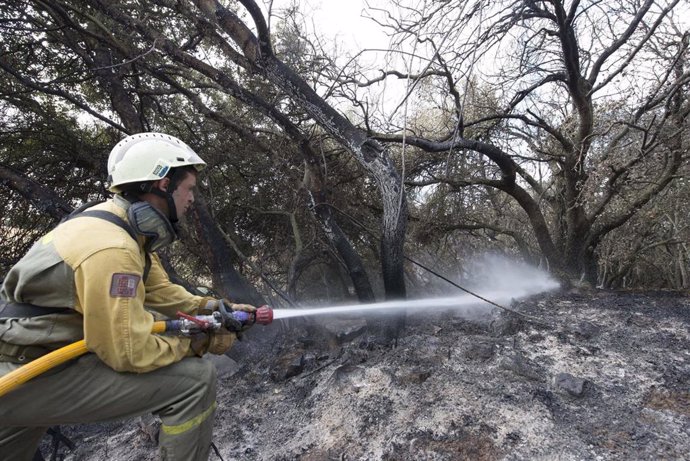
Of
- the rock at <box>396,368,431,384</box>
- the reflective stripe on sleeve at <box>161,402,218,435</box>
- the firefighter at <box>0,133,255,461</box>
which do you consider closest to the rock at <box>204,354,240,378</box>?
the rock at <box>396,368,431,384</box>

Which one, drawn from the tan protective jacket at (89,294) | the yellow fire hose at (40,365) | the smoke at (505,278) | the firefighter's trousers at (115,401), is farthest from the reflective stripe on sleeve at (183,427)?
the smoke at (505,278)

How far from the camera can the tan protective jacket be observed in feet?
5.57

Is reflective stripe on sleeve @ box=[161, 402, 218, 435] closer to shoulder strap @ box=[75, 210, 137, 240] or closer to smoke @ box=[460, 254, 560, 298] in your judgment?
shoulder strap @ box=[75, 210, 137, 240]

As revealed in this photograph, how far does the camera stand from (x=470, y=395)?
3027 millimetres

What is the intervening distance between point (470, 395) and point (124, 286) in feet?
8.53

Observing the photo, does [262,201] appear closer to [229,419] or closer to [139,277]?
[229,419]

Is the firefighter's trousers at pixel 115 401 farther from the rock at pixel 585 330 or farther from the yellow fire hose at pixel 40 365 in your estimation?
the rock at pixel 585 330

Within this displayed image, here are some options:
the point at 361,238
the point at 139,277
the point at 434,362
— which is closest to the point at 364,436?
the point at 434,362

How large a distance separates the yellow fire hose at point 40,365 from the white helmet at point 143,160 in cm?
85

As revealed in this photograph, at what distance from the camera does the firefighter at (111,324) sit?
1729 millimetres

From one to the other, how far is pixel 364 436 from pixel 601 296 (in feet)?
13.1

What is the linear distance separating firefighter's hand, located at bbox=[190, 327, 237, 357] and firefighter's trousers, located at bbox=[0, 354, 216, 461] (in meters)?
0.11

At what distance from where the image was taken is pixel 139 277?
1.80 m

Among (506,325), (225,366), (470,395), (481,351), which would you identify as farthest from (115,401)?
(506,325)
